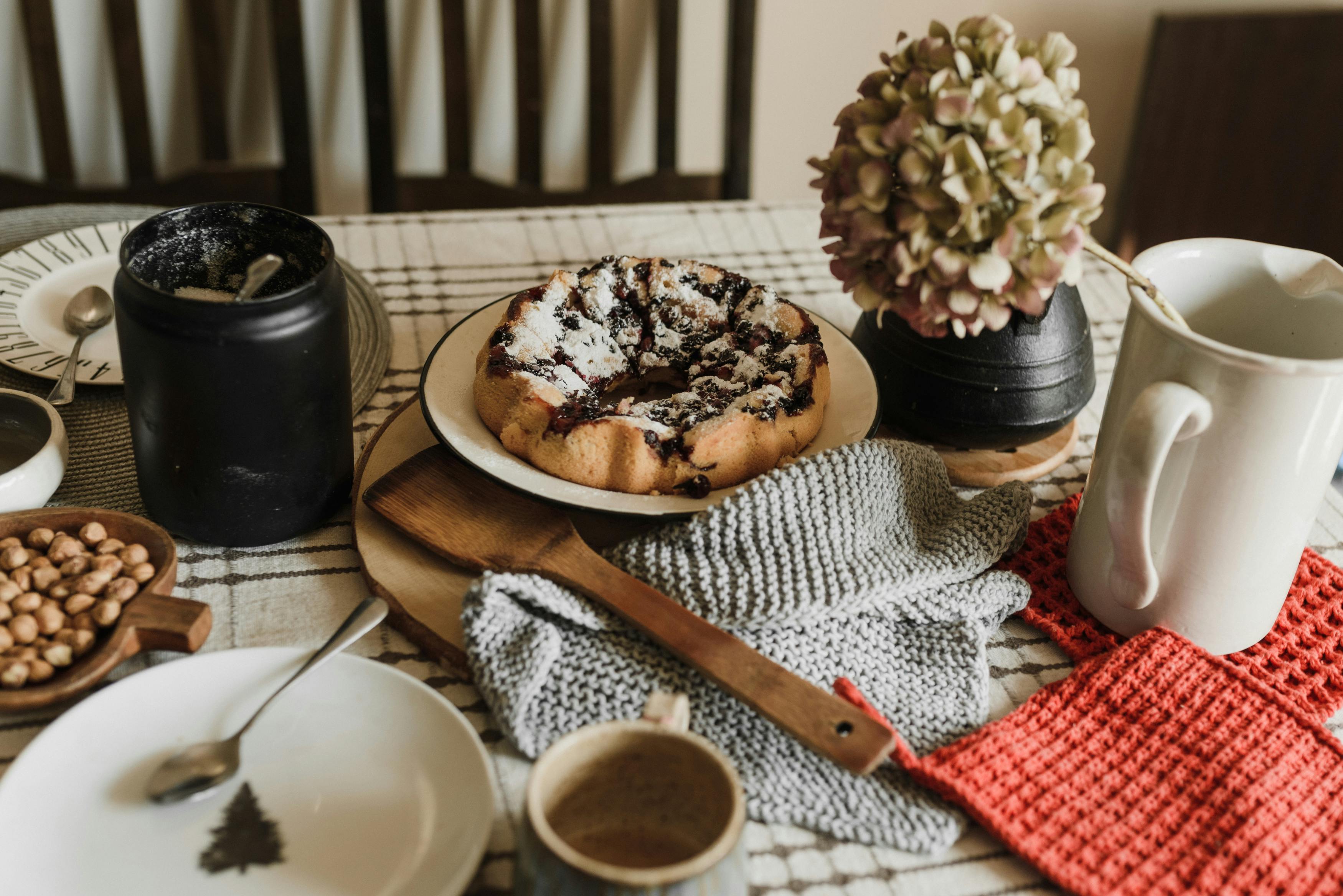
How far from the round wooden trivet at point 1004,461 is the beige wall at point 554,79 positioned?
1.47 metres

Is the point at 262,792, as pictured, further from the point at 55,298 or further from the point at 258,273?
the point at 55,298

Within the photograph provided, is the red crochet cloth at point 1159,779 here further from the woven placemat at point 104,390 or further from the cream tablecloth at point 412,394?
the woven placemat at point 104,390

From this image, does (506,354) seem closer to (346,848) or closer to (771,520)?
(771,520)

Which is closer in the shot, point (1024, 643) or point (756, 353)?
A: point (1024, 643)

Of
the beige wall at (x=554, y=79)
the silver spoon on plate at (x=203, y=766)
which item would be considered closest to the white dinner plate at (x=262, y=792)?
the silver spoon on plate at (x=203, y=766)

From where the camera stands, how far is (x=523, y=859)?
21.8 inches

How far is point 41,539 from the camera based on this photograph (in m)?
0.78

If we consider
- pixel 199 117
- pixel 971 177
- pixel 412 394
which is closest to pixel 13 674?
pixel 412 394

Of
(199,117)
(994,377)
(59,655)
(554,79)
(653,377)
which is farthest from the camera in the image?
(554,79)

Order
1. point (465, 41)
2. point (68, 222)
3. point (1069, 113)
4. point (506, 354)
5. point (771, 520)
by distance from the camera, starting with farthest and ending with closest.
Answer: point (465, 41) < point (68, 222) < point (506, 354) < point (771, 520) < point (1069, 113)

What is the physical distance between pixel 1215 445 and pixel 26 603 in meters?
0.79

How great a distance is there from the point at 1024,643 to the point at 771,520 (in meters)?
0.22

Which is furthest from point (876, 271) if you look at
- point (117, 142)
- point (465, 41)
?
point (117, 142)

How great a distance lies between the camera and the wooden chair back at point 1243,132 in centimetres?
223
